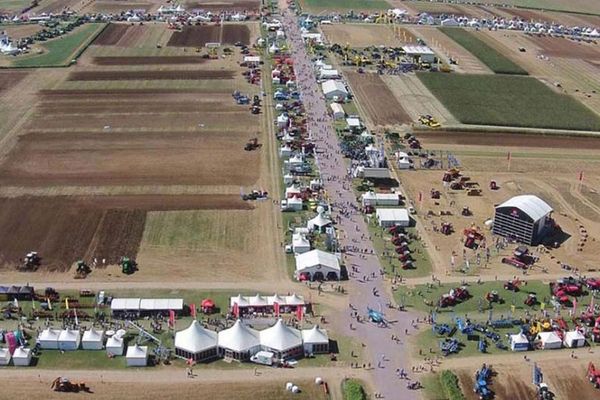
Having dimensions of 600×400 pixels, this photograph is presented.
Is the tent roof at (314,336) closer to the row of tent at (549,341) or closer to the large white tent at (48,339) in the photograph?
the row of tent at (549,341)

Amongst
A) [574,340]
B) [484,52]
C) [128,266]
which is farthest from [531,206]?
[484,52]

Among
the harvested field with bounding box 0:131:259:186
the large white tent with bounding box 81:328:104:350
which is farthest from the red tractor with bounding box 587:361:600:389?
the harvested field with bounding box 0:131:259:186

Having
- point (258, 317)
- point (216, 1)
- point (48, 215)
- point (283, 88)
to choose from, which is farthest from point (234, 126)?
point (216, 1)

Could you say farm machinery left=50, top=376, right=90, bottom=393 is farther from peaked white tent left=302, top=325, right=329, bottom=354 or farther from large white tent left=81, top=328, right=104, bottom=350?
peaked white tent left=302, top=325, right=329, bottom=354

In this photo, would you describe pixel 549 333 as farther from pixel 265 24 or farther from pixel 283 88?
pixel 265 24

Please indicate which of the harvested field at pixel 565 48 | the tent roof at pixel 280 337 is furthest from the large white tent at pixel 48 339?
the harvested field at pixel 565 48

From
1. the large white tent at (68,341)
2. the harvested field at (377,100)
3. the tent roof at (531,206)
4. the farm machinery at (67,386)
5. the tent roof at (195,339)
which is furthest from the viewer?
the harvested field at (377,100)
